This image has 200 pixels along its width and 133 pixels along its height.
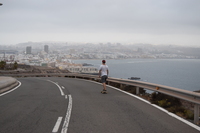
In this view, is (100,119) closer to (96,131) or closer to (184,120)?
(96,131)

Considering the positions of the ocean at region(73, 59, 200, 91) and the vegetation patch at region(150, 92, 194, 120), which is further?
the ocean at region(73, 59, 200, 91)

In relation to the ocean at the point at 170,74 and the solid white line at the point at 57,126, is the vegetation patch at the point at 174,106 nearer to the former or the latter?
the solid white line at the point at 57,126

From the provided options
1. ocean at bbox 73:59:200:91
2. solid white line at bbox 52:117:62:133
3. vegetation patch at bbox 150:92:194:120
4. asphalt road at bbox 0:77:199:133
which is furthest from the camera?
ocean at bbox 73:59:200:91

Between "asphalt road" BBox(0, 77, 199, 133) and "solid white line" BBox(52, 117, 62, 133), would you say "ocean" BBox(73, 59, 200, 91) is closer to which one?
"asphalt road" BBox(0, 77, 199, 133)

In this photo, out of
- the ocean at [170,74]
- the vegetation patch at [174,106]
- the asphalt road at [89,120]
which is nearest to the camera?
the asphalt road at [89,120]

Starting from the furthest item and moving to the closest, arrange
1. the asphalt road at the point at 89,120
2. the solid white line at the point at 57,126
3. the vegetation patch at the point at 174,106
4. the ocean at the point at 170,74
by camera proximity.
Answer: the ocean at the point at 170,74 < the vegetation patch at the point at 174,106 < the asphalt road at the point at 89,120 < the solid white line at the point at 57,126

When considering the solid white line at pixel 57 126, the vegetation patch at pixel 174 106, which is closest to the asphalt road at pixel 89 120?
the solid white line at pixel 57 126

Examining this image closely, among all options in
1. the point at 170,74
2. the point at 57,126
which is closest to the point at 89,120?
the point at 57,126

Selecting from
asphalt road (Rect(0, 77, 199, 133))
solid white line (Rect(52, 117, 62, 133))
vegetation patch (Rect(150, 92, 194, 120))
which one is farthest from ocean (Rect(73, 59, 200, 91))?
solid white line (Rect(52, 117, 62, 133))

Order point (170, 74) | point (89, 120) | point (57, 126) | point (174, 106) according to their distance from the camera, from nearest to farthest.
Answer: point (57, 126)
point (89, 120)
point (174, 106)
point (170, 74)

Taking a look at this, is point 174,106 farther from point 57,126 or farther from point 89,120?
point 57,126

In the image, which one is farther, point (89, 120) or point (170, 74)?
point (170, 74)

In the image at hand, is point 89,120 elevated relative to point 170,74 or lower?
elevated

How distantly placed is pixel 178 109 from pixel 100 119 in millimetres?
2964
